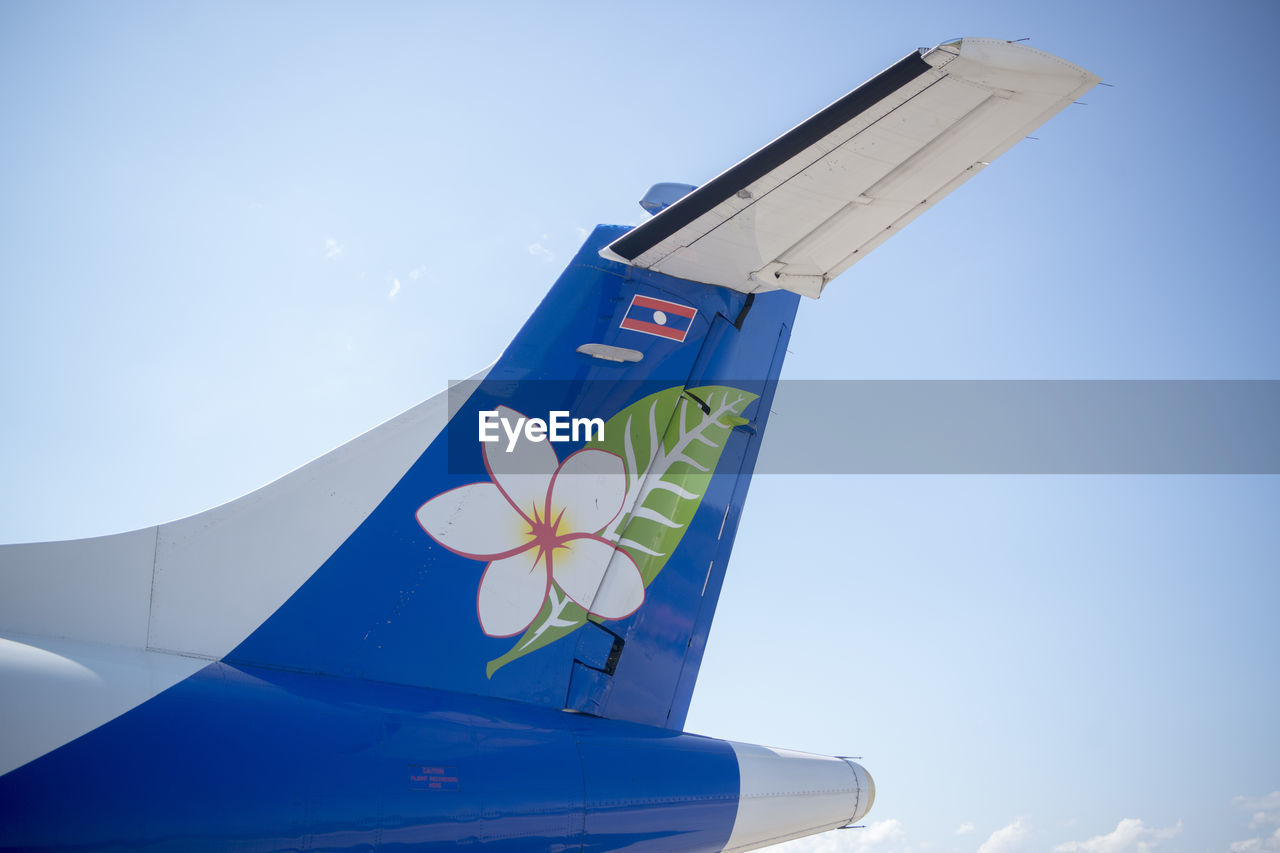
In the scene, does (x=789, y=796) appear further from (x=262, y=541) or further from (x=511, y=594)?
(x=262, y=541)

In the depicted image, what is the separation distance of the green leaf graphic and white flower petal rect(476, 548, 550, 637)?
185 millimetres

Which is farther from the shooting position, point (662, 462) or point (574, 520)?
point (662, 462)

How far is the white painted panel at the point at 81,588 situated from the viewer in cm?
323

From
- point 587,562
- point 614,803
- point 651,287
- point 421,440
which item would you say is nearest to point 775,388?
point 651,287

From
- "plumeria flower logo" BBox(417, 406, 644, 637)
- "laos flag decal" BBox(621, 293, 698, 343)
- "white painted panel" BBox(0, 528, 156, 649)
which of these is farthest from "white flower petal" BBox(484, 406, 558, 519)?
"white painted panel" BBox(0, 528, 156, 649)

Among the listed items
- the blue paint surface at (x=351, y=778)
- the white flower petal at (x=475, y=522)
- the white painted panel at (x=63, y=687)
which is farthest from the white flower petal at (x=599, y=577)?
the white painted panel at (x=63, y=687)

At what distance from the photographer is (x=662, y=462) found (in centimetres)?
464

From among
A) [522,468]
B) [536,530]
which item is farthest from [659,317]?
[536,530]

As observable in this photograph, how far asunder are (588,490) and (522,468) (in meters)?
0.37

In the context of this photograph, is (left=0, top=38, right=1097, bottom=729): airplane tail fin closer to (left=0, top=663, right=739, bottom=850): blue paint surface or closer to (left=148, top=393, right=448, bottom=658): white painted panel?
(left=148, top=393, right=448, bottom=658): white painted panel

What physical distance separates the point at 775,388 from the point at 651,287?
3.49 feet

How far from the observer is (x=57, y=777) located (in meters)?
2.71

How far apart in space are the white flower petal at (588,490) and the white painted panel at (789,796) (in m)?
1.28

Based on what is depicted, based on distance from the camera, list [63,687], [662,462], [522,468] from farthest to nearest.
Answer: [662,462] < [522,468] < [63,687]
